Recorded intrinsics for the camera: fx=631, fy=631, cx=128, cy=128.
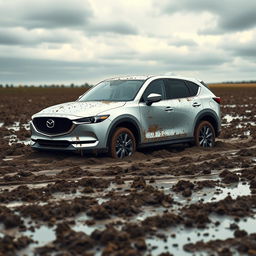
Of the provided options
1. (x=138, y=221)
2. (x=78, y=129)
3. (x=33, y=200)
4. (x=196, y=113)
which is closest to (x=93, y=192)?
(x=33, y=200)

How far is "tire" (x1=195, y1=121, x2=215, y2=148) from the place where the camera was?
14.2 meters

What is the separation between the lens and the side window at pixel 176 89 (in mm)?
13695

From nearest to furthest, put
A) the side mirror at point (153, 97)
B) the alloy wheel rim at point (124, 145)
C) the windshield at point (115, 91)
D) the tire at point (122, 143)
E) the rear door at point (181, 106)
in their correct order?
the tire at point (122, 143) → the alloy wheel rim at point (124, 145) → the side mirror at point (153, 97) → the windshield at point (115, 91) → the rear door at point (181, 106)

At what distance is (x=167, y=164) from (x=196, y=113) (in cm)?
268

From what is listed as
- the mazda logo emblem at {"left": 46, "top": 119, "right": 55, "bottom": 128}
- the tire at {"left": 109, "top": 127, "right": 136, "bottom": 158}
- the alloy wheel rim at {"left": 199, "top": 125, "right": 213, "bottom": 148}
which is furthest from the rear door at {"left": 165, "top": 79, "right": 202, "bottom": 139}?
the mazda logo emblem at {"left": 46, "top": 119, "right": 55, "bottom": 128}

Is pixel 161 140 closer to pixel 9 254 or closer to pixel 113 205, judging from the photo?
pixel 113 205

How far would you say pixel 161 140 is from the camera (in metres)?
13.3

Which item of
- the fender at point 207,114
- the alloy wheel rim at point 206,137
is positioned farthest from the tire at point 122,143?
the alloy wheel rim at point 206,137

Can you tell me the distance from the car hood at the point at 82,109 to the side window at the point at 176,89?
157 cm

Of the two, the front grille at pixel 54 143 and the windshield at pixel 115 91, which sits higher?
the windshield at pixel 115 91

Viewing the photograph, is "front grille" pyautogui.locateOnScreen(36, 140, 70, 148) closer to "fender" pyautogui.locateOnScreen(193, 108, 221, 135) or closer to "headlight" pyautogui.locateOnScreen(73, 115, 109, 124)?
"headlight" pyautogui.locateOnScreen(73, 115, 109, 124)

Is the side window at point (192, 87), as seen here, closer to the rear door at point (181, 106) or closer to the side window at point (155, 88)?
the rear door at point (181, 106)

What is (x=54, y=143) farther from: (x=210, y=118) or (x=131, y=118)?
(x=210, y=118)

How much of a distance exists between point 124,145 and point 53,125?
4.75 ft
